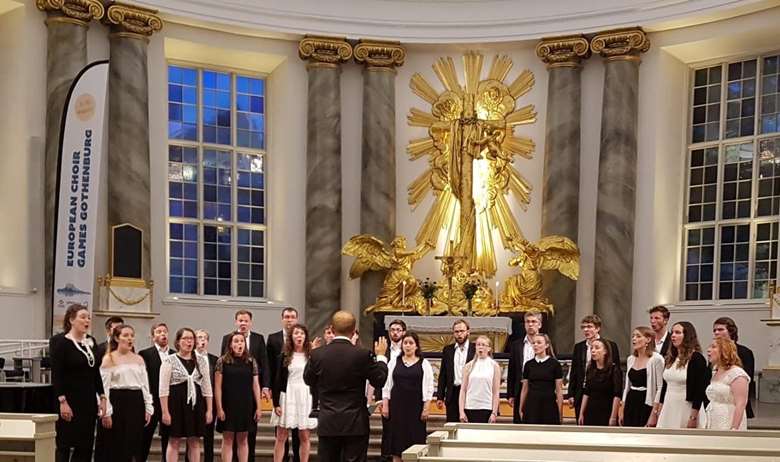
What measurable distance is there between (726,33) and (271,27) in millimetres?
6773

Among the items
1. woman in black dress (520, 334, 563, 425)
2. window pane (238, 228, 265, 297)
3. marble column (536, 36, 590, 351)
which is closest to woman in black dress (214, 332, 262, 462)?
woman in black dress (520, 334, 563, 425)

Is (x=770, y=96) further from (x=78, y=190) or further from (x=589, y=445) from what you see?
(x=589, y=445)

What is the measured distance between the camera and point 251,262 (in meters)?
19.1

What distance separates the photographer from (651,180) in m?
17.9

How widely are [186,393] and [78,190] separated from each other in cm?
528

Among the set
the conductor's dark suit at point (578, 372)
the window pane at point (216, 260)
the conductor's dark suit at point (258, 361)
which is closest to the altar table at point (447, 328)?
the window pane at point (216, 260)

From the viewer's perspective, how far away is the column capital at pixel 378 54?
18.7m

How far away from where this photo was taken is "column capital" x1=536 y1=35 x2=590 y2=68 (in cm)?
1816

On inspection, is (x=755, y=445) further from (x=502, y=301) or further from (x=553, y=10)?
(x=553, y=10)

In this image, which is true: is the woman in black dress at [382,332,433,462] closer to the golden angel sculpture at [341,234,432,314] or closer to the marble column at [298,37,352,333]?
the golden angel sculpture at [341,234,432,314]

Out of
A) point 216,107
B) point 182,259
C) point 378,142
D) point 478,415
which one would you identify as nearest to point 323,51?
point 378,142

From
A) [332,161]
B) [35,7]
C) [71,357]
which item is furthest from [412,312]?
[71,357]

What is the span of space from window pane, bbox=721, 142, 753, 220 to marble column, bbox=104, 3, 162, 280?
8.56 m

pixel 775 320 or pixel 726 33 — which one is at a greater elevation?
pixel 726 33
